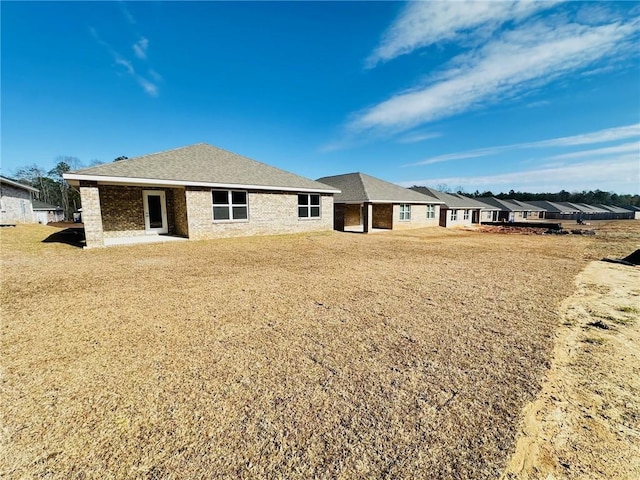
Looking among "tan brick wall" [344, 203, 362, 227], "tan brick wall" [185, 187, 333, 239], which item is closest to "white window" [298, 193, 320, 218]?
"tan brick wall" [185, 187, 333, 239]

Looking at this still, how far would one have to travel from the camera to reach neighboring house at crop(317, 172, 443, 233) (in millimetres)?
21969

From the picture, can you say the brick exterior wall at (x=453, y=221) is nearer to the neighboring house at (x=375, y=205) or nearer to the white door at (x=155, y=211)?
the neighboring house at (x=375, y=205)

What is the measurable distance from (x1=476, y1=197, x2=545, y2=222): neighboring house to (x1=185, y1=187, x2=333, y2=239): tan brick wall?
3682cm

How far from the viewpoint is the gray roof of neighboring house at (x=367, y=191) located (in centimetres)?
2209

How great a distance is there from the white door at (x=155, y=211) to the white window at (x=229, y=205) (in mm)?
2906

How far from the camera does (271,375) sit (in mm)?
2980

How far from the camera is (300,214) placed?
18109 millimetres

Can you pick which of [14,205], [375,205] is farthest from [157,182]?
[14,205]

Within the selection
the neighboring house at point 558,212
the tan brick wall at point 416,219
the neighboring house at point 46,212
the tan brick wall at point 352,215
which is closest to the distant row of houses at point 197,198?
the tan brick wall at point 416,219

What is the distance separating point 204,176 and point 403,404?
13.8 meters

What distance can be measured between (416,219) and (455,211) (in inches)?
380

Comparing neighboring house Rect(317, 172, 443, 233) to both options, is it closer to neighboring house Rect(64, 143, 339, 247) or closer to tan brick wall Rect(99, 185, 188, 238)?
neighboring house Rect(64, 143, 339, 247)

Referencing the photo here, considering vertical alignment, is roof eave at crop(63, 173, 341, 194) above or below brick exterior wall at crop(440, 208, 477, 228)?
above

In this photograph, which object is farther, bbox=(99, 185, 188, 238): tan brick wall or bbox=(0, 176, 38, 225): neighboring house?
bbox=(0, 176, 38, 225): neighboring house
